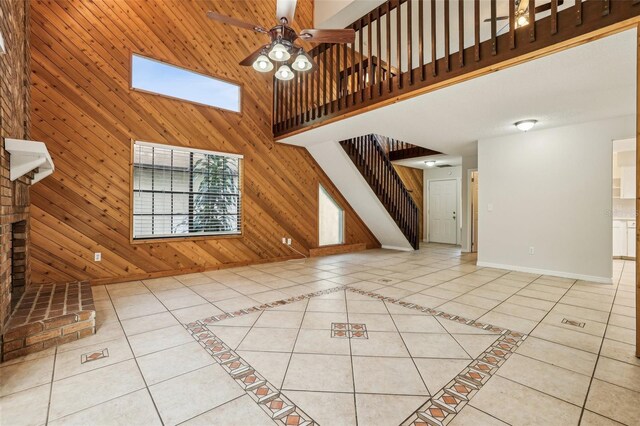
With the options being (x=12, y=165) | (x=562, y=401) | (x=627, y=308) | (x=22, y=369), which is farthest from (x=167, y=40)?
(x=627, y=308)

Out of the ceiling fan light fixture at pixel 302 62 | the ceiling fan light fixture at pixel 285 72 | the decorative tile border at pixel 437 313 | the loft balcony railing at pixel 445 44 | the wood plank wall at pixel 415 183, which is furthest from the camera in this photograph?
the wood plank wall at pixel 415 183

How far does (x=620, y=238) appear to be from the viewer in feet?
21.3

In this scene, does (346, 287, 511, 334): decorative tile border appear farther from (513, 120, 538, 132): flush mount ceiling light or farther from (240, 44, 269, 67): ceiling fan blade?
(513, 120, 538, 132): flush mount ceiling light

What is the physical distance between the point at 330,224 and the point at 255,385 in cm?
581

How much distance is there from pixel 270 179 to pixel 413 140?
2.87 metres

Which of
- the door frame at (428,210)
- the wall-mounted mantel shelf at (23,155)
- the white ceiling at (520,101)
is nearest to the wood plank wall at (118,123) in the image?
the white ceiling at (520,101)

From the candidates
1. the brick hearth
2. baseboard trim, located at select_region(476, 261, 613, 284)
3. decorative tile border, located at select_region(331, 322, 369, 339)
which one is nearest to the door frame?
baseboard trim, located at select_region(476, 261, 613, 284)

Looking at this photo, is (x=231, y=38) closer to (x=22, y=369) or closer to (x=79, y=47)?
(x=79, y=47)

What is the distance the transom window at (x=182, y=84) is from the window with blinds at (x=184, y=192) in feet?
2.81

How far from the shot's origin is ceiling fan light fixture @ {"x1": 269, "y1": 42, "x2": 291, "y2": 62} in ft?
9.62

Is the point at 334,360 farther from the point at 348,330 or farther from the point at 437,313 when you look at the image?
the point at 437,313

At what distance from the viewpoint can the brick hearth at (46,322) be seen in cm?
212

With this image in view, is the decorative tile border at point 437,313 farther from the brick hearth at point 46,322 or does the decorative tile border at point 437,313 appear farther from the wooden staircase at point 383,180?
the wooden staircase at point 383,180

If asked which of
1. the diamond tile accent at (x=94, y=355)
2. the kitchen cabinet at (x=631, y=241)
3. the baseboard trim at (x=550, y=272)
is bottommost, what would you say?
the diamond tile accent at (x=94, y=355)
